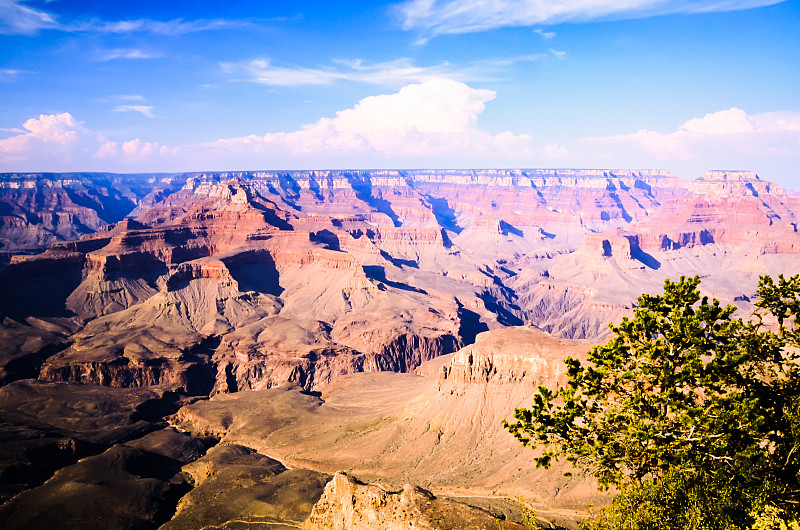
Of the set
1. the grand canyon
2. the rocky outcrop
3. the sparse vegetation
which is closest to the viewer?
the sparse vegetation

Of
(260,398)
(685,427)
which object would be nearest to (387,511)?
(685,427)

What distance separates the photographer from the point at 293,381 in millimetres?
124312

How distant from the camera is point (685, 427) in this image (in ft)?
59.2

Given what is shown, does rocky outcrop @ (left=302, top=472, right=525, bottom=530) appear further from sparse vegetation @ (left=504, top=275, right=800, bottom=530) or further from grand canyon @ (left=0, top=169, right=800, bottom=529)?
sparse vegetation @ (left=504, top=275, right=800, bottom=530)

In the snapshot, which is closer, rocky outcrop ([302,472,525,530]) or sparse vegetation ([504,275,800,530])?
sparse vegetation ([504,275,800,530])

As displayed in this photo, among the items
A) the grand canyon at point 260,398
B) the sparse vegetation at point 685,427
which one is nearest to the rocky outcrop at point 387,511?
the grand canyon at point 260,398

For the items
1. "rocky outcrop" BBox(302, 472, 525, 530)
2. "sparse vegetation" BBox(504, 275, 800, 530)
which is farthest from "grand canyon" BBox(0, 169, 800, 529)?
"sparse vegetation" BBox(504, 275, 800, 530)

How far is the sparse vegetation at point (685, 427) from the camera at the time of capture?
1747cm

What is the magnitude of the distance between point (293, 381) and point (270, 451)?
141 feet

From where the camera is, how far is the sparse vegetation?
57.3ft

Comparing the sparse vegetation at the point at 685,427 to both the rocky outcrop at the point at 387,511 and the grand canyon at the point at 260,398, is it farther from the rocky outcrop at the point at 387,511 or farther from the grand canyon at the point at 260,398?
the rocky outcrop at the point at 387,511

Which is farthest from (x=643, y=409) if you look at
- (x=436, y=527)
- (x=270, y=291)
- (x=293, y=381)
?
(x=270, y=291)

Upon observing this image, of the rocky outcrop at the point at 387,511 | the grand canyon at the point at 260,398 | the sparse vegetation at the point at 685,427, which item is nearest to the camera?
the sparse vegetation at the point at 685,427

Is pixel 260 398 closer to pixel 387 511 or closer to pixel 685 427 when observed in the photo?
pixel 387 511
